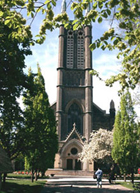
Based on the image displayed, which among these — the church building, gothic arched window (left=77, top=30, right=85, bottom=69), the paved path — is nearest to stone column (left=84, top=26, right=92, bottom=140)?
the church building

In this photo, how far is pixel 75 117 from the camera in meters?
47.3

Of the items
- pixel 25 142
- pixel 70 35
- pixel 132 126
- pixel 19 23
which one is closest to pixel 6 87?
pixel 25 142

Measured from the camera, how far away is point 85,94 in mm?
48188

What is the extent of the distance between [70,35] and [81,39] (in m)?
2.38

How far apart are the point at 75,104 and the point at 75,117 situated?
2.52 metres

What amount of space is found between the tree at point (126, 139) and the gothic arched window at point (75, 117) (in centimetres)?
2033

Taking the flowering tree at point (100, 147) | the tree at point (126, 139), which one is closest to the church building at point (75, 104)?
the flowering tree at point (100, 147)

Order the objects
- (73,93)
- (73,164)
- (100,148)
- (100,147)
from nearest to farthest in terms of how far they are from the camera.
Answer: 1. (100,148)
2. (100,147)
3. (73,164)
4. (73,93)

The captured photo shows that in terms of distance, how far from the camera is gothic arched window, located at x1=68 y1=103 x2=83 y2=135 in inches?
1844

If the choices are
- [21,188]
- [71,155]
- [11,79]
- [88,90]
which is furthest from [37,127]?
[88,90]

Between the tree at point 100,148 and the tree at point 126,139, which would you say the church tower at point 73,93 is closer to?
the tree at point 100,148

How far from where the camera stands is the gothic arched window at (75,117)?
46838mm

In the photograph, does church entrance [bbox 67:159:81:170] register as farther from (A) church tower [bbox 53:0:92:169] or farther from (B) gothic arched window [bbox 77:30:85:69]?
(B) gothic arched window [bbox 77:30:85:69]

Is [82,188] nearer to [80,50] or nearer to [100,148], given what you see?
[100,148]
